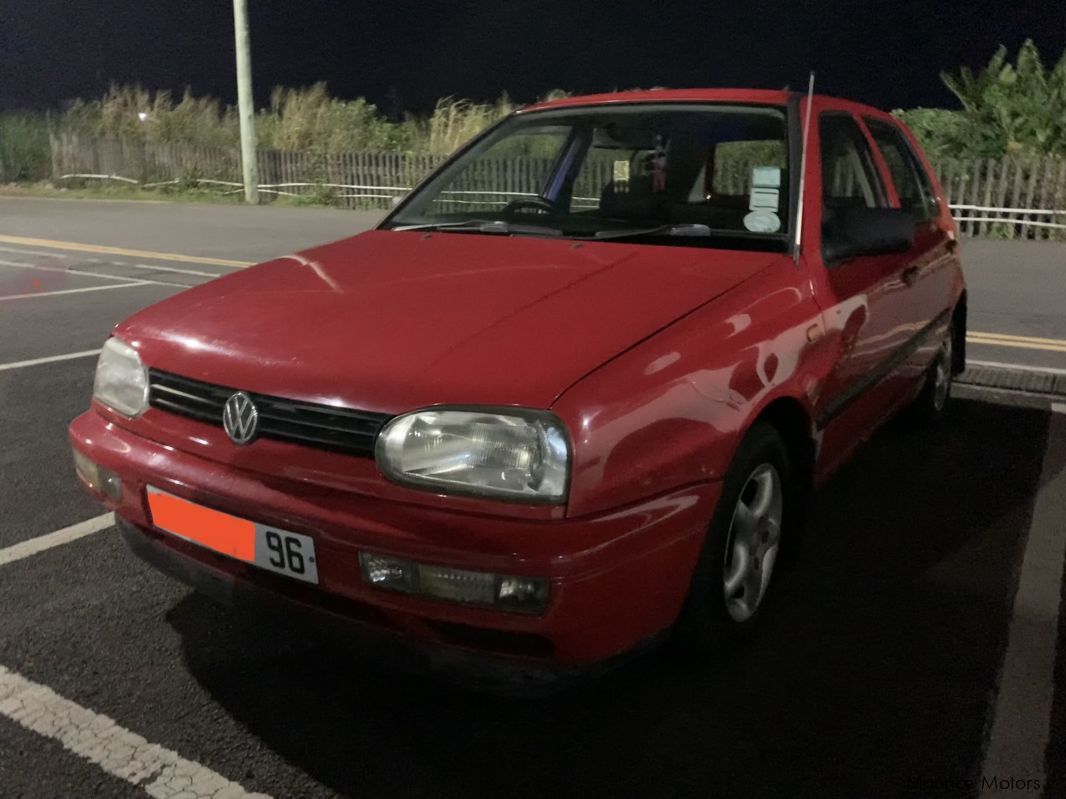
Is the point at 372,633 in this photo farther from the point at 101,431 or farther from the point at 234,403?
the point at 101,431

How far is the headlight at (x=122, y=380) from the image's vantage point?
2.44 m

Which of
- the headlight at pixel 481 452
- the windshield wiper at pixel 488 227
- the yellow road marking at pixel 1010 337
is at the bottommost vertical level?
the yellow road marking at pixel 1010 337

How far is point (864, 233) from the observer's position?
2.87 m

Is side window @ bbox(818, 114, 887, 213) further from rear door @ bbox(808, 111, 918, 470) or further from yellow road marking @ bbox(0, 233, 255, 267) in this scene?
yellow road marking @ bbox(0, 233, 255, 267)

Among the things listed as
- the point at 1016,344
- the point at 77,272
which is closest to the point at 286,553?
the point at 1016,344

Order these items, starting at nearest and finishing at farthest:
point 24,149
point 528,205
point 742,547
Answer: point 742,547
point 528,205
point 24,149

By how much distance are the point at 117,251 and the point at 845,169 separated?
9.68m

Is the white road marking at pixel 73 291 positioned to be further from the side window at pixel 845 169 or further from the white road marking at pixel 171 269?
the side window at pixel 845 169

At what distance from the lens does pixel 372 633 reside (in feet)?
6.79

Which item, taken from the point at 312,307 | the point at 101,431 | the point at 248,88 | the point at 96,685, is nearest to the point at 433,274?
the point at 312,307

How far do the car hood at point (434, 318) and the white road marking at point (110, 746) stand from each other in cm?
86

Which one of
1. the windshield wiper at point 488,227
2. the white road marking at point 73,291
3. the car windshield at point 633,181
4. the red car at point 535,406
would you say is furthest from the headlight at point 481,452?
the white road marking at point 73,291

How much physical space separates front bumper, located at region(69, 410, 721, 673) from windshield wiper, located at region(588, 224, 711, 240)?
1.02 meters

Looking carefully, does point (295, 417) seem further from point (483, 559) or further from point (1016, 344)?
point (1016, 344)
